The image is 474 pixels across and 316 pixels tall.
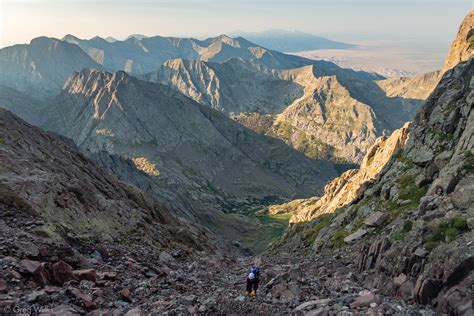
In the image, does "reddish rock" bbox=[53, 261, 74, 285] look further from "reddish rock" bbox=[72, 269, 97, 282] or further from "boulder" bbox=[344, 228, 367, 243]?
"boulder" bbox=[344, 228, 367, 243]

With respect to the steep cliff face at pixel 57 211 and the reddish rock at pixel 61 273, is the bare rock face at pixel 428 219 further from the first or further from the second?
the steep cliff face at pixel 57 211

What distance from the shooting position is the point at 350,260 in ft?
127

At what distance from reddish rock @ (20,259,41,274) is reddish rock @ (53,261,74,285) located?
3.29 feet

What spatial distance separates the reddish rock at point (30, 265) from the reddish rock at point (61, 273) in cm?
100

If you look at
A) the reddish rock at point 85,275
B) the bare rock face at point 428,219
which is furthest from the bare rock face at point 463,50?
the reddish rock at point 85,275

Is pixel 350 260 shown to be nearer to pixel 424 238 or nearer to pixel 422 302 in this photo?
pixel 424 238

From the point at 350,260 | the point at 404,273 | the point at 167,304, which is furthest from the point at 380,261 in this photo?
the point at 167,304

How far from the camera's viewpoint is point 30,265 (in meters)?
23.4

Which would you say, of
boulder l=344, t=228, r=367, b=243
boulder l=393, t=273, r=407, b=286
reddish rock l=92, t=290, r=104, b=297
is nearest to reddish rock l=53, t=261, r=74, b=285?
reddish rock l=92, t=290, r=104, b=297

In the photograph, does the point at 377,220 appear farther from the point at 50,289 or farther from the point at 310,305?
the point at 50,289

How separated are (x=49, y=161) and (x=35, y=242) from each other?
4158 centimetres

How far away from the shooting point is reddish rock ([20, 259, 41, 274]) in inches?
902

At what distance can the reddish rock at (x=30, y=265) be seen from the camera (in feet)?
75.2

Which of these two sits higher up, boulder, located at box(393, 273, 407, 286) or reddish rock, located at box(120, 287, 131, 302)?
boulder, located at box(393, 273, 407, 286)
